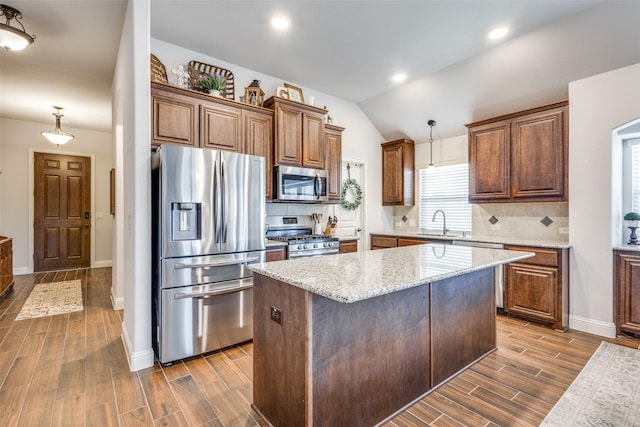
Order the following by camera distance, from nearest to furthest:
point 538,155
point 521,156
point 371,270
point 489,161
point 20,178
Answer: point 371,270 < point 538,155 < point 521,156 < point 489,161 < point 20,178

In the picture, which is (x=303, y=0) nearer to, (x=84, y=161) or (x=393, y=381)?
(x=393, y=381)

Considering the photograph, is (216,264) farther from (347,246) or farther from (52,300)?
(52,300)

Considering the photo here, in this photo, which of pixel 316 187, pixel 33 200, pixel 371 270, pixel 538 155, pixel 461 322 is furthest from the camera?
pixel 33 200

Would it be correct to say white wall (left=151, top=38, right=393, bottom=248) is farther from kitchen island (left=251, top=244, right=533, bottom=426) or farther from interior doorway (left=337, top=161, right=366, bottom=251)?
kitchen island (left=251, top=244, right=533, bottom=426)

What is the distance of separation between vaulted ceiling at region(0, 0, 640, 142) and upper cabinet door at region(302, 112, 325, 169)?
64 cm

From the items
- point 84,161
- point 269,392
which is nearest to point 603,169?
point 269,392

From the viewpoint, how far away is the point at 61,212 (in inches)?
251

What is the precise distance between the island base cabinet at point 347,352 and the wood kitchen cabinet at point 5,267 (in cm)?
454

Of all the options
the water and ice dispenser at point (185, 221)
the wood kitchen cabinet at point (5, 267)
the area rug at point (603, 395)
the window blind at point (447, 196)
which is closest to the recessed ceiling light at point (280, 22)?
the water and ice dispenser at point (185, 221)

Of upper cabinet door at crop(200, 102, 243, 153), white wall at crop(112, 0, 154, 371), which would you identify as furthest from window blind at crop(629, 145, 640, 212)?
white wall at crop(112, 0, 154, 371)

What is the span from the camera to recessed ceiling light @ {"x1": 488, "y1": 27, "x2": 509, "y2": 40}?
3.13 m

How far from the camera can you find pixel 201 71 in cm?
367

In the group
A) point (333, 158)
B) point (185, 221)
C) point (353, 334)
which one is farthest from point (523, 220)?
point (185, 221)

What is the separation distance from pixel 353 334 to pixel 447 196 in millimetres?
3943
